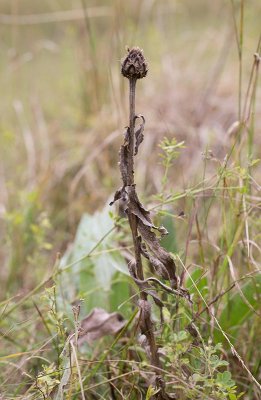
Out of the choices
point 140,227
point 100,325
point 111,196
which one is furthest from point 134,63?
point 111,196

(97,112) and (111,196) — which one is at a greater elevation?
(97,112)

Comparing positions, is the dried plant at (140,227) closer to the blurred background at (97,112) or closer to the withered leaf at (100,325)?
the withered leaf at (100,325)

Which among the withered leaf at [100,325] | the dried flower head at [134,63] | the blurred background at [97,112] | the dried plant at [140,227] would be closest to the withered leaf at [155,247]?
the dried plant at [140,227]

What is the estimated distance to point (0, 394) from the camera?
936 millimetres

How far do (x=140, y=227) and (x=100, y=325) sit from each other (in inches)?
14.5

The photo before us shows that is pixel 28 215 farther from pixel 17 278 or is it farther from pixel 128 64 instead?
pixel 128 64

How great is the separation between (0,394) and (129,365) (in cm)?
21

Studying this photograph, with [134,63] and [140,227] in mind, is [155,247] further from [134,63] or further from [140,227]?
[134,63]

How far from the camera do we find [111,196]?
1.54 metres

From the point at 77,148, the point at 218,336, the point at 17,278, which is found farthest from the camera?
the point at 77,148

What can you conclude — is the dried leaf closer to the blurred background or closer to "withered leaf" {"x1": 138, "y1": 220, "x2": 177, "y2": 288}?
"withered leaf" {"x1": 138, "y1": 220, "x2": 177, "y2": 288}

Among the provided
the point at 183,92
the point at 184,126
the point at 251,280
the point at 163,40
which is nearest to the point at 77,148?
the point at 184,126

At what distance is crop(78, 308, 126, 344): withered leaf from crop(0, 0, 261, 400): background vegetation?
0.03m

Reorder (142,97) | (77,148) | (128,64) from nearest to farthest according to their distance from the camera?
(128,64) < (77,148) < (142,97)
